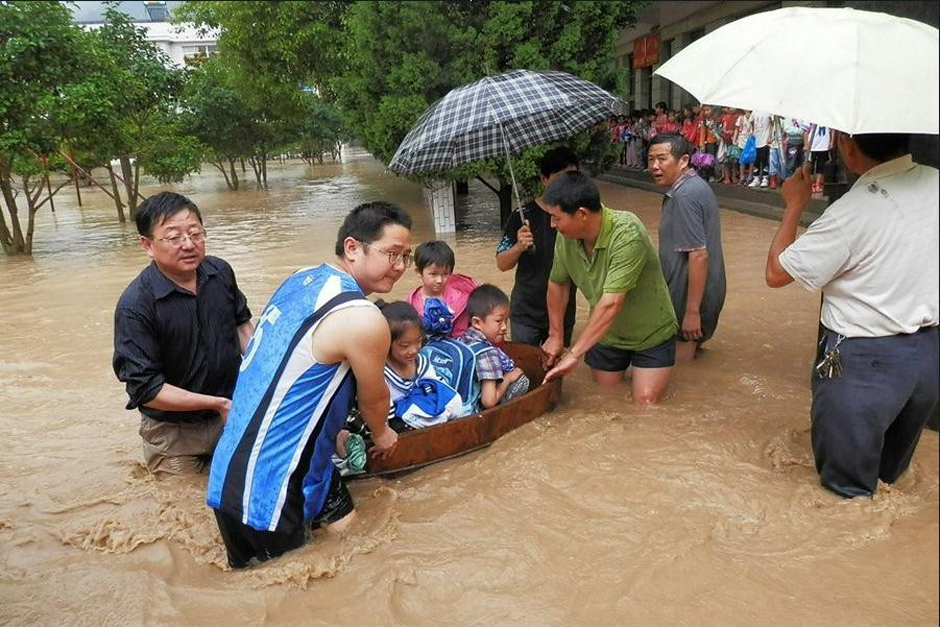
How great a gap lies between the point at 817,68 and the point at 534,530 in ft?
5.69

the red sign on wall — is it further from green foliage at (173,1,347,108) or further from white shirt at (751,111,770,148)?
white shirt at (751,111,770,148)

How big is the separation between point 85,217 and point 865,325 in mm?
16501

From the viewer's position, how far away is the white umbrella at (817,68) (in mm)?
1730

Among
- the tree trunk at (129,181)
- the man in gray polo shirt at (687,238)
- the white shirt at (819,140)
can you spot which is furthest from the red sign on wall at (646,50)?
the tree trunk at (129,181)

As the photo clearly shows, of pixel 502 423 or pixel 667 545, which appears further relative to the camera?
pixel 502 423

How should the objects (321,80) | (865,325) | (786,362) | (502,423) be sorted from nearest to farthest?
1. (321,80)
2. (865,325)
3. (502,423)
4. (786,362)

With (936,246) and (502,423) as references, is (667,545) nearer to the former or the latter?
Answer: (502,423)

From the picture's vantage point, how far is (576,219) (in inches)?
122

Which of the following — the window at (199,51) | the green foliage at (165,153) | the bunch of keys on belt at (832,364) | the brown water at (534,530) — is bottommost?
the brown water at (534,530)

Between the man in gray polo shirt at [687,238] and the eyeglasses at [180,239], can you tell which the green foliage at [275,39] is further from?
the man in gray polo shirt at [687,238]

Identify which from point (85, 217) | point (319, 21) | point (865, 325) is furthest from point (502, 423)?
point (85, 217)

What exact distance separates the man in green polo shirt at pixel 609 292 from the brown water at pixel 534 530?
20 cm

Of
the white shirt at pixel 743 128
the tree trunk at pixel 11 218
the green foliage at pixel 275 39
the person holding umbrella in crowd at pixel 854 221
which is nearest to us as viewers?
the green foliage at pixel 275 39

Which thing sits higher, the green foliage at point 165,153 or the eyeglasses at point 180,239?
the green foliage at point 165,153
